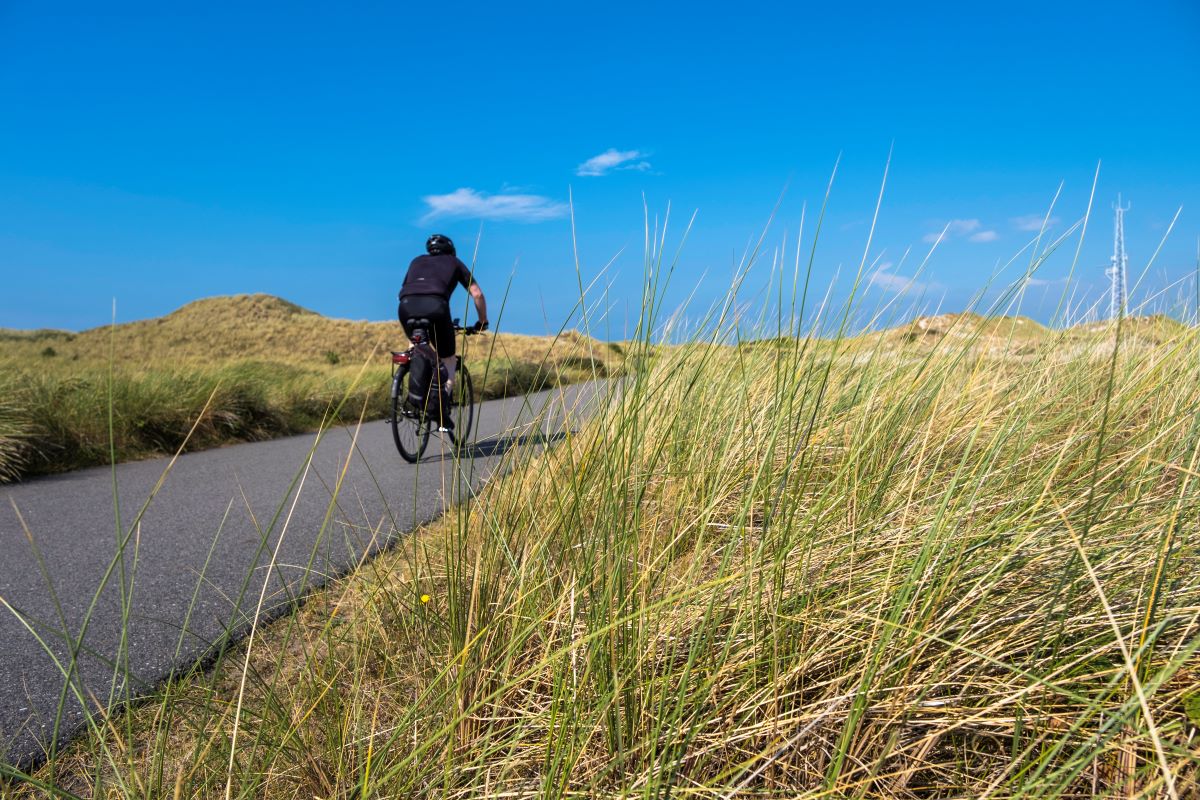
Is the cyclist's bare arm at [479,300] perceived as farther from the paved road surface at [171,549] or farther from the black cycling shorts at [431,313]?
the paved road surface at [171,549]

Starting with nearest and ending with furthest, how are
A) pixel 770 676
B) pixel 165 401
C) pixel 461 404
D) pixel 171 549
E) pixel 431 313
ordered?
pixel 770 676 → pixel 171 549 → pixel 461 404 → pixel 431 313 → pixel 165 401

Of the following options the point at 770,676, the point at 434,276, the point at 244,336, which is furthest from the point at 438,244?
the point at 244,336

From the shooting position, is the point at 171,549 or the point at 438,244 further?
the point at 438,244

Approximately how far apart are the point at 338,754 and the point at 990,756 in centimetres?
116

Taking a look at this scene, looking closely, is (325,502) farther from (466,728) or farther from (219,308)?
(219,308)

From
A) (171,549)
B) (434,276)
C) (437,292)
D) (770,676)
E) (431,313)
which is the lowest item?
(171,549)

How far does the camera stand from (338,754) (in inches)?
53.0

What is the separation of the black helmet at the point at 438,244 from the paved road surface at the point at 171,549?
1913mm

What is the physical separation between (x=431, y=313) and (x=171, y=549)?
128 inches

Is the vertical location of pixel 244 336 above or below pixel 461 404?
above

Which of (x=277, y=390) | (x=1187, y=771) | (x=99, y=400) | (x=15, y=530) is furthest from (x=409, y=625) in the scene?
(x=277, y=390)

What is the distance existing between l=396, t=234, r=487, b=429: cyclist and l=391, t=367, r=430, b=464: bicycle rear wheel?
15.6 inches

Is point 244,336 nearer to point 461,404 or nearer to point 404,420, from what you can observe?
point 404,420

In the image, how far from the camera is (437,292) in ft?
20.4
